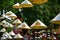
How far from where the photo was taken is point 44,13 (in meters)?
23.2

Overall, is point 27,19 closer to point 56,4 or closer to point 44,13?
point 44,13

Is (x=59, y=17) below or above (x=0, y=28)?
above

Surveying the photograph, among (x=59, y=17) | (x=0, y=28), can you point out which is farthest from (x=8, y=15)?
(x=59, y=17)

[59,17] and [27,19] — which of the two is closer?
[59,17]

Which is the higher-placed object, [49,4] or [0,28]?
[49,4]

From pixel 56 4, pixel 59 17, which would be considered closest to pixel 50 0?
pixel 56 4

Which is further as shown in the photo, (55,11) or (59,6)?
(55,11)

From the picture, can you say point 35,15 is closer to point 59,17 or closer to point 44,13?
point 44,13

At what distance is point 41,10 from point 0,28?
3455 millimetres

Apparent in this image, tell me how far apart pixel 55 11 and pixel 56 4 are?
1241mm

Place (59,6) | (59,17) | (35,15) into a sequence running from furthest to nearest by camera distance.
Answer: (35,15), (59,6), (59,17)

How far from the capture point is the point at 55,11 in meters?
23.0

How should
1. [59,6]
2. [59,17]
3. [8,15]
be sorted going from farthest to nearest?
1. [59,6]
2. [8,15]
3. [59,17]

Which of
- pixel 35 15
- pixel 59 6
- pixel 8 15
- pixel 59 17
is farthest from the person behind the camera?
pixel 35 15
